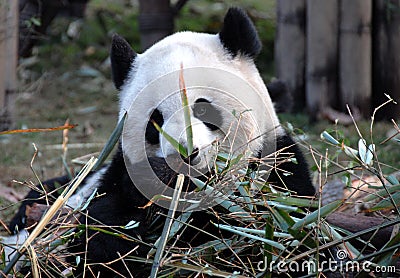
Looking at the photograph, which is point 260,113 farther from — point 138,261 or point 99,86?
point 99,86

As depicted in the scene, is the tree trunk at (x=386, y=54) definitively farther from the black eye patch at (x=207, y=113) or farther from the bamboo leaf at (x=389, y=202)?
the bamboo leaf at (x=389, y=202)

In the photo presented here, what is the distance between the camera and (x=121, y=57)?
9.73 feet

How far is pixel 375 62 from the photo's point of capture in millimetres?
5559

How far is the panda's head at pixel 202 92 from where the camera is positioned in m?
2.61

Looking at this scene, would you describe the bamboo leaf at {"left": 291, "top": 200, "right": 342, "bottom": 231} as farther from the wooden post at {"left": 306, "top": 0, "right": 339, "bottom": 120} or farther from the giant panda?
the wooden post at {"left": 306, "top": 0, "right": 339, "bottom": 120}

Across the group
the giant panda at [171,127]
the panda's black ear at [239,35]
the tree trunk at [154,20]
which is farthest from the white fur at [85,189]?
the tree trunk at [154,20]

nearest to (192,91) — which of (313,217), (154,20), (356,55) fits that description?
(313,217)

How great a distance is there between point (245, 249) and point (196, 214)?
0.22 m

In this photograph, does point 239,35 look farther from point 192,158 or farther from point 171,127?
point 192,158

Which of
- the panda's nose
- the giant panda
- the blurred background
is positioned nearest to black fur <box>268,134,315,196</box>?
the giant panda

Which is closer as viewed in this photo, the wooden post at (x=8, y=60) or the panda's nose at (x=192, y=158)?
the panda's nose at (x=192, y=158)

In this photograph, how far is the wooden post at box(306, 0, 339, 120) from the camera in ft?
18.2

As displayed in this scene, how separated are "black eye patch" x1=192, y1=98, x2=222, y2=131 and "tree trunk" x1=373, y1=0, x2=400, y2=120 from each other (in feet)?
10.1

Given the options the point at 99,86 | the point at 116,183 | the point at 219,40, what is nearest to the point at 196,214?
the point at 116,183
